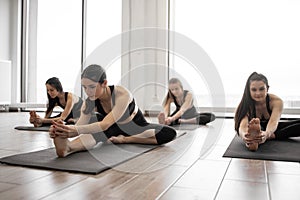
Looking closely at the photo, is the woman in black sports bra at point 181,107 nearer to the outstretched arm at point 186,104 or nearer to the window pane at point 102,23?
the outstretched arm at point 186,104

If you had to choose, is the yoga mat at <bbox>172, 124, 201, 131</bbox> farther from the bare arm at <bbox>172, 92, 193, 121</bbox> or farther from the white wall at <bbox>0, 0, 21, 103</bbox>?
the white wall at <bbox>0, 0, 21, 103</bbox>

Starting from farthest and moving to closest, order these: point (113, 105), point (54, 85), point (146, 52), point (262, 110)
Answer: point (146, 52)
point (54, 85)
point (262, 110)
point (113, 105)

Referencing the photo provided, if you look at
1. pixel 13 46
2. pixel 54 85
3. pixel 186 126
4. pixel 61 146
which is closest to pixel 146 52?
pixel 186 126

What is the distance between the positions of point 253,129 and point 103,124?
2.76ft

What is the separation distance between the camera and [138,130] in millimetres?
2160

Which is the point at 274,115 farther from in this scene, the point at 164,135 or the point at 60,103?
the point at 60,103

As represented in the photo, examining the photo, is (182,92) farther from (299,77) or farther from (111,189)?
(111,189)

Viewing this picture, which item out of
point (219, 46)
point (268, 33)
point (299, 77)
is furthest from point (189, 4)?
point (299, 77)

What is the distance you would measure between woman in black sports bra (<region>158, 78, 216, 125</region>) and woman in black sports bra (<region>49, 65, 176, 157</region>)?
98cm

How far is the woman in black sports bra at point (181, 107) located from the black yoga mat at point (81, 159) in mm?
1314

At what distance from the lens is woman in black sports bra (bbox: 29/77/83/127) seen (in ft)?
9.98

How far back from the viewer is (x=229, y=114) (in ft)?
14.9

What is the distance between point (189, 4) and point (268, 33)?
47.6 inches

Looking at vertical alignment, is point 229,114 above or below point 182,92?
below
